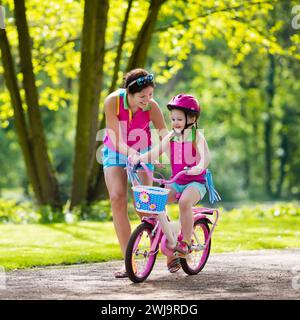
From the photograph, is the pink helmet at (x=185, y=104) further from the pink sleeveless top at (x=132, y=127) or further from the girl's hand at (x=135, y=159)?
the girl's hand at (x=135, y=159)

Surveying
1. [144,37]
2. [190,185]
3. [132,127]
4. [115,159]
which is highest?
[132,127]

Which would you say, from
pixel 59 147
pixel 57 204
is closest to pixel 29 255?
pixel 57 204

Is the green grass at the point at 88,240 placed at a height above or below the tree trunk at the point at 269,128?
above

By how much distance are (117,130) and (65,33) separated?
11235 millimetres

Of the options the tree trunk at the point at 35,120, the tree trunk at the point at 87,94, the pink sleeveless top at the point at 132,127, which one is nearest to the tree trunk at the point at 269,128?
the tree trunk at the point at 87,94

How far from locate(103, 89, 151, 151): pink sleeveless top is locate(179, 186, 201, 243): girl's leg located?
60cm

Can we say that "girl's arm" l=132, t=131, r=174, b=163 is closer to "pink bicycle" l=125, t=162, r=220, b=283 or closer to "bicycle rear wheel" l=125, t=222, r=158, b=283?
"pink bicycle" l=125, t=162, r=220, b=283

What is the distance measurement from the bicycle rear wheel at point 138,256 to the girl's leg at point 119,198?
20 centimetres

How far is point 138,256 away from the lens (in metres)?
6.75

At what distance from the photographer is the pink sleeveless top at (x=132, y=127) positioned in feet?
23.0

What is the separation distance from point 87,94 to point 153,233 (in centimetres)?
803
